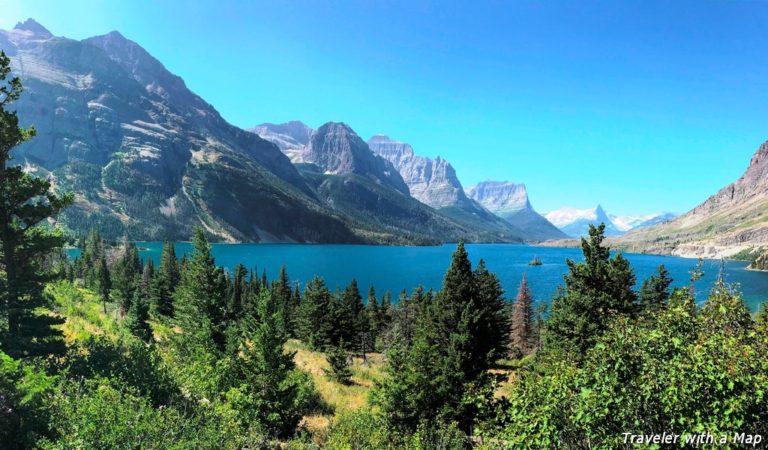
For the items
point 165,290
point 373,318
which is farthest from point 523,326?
point 165,290

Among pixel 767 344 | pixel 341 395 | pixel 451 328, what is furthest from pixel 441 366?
pixel 767 344

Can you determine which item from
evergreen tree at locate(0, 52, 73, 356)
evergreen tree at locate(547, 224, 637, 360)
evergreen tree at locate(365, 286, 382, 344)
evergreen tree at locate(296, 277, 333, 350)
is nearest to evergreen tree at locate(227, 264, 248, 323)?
evergreen tree at locate(296, 277, 333, 350)

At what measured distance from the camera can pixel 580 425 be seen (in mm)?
9008

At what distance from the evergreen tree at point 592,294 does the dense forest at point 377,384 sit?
0.11 m

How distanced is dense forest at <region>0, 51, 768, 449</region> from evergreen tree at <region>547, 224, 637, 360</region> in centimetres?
11

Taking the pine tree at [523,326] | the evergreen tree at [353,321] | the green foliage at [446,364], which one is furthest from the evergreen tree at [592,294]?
the pine tree at [523,326]

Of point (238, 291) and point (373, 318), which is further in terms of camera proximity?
point (238, 291)

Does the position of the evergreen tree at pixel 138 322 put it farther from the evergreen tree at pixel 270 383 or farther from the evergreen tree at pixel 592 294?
the evergreen tree at pixel 592 294

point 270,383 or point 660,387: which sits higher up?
point 660,387

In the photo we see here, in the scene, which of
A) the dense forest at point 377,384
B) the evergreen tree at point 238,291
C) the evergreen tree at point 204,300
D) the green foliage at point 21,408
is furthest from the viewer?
the evergreen tree at point 238,291

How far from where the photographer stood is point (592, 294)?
2512 centimetres

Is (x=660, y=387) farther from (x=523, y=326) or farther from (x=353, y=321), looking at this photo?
(x=523, y=326)

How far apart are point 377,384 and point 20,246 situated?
21785 mm

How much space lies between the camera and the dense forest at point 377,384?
8398 mm
